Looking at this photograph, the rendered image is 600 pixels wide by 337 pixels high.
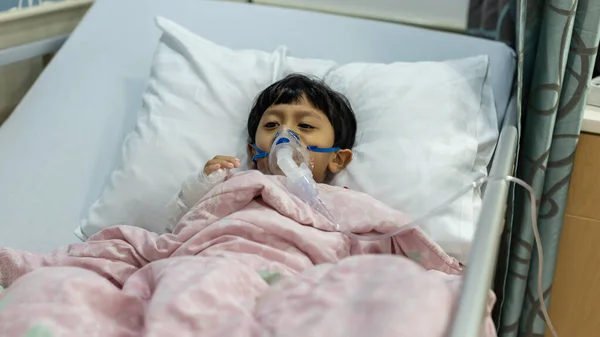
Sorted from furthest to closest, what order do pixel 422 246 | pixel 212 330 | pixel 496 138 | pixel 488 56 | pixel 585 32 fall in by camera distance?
1. pixel 488 56
2. pixel 496 138
3. pixel 585 32
4. pixel 422 246
5. pixel 212 330

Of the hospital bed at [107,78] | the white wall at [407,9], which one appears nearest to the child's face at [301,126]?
the hospital bed at [107,78]

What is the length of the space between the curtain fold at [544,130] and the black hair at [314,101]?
370 mm

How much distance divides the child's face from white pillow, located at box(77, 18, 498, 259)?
0.24ft

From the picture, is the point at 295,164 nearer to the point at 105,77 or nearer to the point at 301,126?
the point at 301,126

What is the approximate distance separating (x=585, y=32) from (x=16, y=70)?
5.06 ft

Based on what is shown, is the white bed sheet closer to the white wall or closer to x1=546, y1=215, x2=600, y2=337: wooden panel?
the white wall

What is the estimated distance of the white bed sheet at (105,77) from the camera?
151 centimetres

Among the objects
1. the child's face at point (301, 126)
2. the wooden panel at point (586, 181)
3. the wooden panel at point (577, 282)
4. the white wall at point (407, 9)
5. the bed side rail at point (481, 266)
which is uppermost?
the white wall at point (407, 9)

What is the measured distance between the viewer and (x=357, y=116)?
1.51 metres

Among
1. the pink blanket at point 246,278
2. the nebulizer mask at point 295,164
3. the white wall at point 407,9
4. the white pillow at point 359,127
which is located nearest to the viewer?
Answer: the pink blanket at point 246,278

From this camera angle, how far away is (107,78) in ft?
5.70

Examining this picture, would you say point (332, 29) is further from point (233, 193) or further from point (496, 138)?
point (233, 193)

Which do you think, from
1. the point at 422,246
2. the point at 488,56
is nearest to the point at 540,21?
the point at 488,56

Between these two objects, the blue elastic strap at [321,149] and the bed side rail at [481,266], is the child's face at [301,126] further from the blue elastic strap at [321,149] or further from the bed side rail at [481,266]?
the bed side rail at [481,266]
